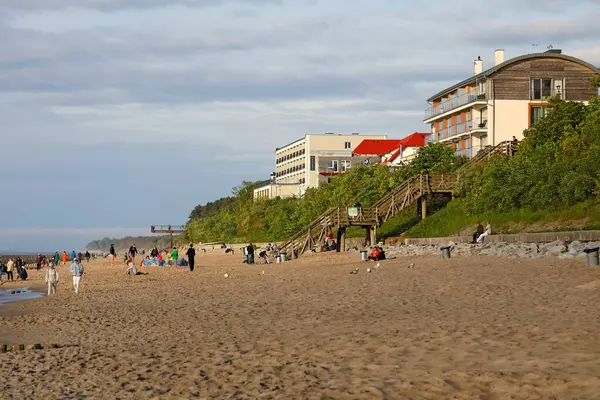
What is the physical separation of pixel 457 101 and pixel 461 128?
244 centimetres

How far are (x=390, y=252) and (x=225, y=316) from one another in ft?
68.1

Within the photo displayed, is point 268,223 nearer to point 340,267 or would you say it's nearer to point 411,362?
point 340,267

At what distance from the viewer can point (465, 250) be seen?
31938 millimetres

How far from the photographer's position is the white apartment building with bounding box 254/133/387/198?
107062mm

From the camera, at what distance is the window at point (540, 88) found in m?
59.7

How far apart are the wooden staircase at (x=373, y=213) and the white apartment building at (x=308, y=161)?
52896 millimetres

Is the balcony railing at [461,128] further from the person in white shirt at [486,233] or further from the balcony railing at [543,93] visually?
the person in white shirt at [486,233]

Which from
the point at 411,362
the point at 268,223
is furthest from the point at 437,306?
the point at 268,223

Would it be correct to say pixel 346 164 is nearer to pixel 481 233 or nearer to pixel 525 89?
pixel 525 89

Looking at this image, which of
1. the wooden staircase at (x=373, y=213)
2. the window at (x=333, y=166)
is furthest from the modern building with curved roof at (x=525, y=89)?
the window at (x=333, y=166)

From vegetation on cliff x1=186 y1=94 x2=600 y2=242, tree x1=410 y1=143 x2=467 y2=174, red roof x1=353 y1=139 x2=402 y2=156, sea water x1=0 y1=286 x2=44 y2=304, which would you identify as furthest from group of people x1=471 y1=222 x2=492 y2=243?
red roof x1=353 y1=139 x2=402 y2=156

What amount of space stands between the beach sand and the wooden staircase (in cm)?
2155

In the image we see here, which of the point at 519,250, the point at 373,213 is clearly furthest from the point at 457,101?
the point at 519,250

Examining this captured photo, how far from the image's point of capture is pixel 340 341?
44.2 ft
